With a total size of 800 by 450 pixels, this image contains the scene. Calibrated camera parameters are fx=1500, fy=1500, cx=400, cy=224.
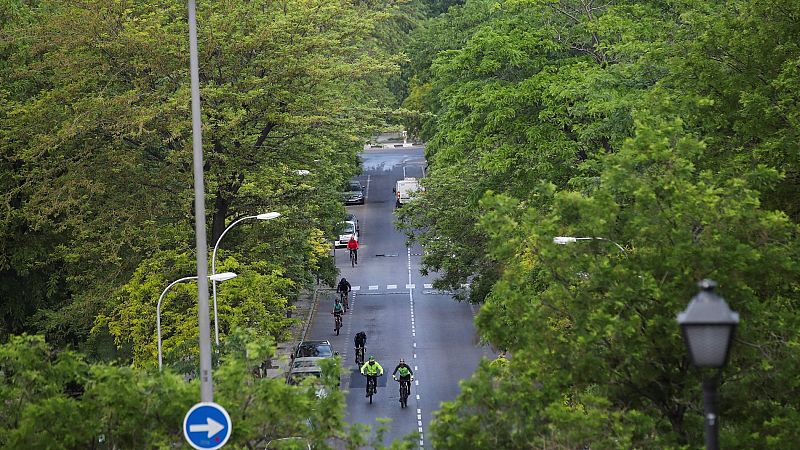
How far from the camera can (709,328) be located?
35.0 feet

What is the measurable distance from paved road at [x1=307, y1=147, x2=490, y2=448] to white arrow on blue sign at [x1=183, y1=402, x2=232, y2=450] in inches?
662

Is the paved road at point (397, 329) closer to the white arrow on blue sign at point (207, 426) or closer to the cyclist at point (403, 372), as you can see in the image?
the cyclist at point (403, 372)

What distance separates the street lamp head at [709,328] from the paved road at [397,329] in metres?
22.9

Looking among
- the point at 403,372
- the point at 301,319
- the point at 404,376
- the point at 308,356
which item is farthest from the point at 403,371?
the point at 301,319

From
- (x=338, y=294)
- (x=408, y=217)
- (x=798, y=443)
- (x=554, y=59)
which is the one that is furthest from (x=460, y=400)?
(x=338, y=294)

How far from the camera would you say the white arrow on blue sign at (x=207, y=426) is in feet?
53.7

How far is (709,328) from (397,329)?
4688 cm

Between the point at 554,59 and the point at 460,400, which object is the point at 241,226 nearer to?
the point at 554,59

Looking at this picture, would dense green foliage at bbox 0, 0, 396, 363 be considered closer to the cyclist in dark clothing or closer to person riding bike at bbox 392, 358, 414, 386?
person riding bike at bbox 392, 358, 414, 386

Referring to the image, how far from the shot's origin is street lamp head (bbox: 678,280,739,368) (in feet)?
34.9

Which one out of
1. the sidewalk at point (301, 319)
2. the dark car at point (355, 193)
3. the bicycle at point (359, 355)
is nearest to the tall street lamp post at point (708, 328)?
the sidewalk at point (301, 319)

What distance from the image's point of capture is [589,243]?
19547 mm

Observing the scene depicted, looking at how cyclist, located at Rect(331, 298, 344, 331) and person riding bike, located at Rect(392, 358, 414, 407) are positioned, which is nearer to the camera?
person riding bike, located at Rect(392, 358, 414, 407)

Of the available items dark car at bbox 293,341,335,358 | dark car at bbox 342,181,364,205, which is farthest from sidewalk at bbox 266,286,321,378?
dark car at bbox 342,181,364,205
